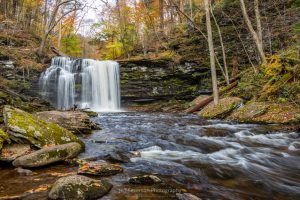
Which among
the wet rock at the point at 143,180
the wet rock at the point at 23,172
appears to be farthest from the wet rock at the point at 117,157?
the wet rock at the point at 23,172

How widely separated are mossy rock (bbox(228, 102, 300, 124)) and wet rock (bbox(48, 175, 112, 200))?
25.3 ft

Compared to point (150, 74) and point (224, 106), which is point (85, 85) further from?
point (224, 106)

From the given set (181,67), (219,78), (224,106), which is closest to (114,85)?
(181,67)

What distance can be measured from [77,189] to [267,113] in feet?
29.3

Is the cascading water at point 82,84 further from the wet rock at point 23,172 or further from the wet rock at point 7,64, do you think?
the wet rock at point 23,172

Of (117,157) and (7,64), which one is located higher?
(7,64)

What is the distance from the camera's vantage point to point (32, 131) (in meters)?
5.38

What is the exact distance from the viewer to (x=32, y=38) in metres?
22.5

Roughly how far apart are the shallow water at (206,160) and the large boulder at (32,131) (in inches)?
29.0

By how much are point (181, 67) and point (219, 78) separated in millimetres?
3069

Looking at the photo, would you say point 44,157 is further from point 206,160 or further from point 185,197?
point 206,160

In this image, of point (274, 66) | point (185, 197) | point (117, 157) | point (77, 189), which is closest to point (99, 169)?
point (77, 189)

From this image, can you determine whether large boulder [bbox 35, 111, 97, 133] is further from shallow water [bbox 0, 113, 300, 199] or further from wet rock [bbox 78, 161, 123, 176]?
wet rock [bbox 78, 161, 123, 176]

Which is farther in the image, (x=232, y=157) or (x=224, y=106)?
(x=224, y=106)
